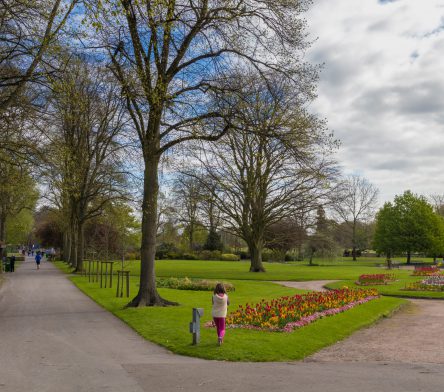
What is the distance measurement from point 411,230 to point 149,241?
55.6 meters

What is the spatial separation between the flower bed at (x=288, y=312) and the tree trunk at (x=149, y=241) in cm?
365

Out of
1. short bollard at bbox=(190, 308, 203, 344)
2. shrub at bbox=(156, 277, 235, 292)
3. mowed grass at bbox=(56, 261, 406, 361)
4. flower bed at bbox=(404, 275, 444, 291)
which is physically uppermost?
short bollard at bbox=(190, 308, 203, 344)

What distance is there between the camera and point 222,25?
16.7 metres

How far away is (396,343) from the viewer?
12.2 metres

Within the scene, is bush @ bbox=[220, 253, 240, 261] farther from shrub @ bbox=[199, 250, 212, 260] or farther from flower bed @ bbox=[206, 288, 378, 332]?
flower bed @ bbox=[206, 288, 378, 332]

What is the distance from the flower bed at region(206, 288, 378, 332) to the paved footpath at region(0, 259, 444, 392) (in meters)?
2.99

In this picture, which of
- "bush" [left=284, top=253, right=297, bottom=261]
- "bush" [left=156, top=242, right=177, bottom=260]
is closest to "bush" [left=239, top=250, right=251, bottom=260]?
"bush" [left=284, top=253, right=297, bottom=261]

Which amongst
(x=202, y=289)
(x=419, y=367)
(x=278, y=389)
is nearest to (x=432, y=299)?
(x=202, y=289)

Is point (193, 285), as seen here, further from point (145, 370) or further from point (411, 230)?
point (411, 230)

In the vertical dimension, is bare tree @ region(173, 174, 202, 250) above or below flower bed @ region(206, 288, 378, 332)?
above

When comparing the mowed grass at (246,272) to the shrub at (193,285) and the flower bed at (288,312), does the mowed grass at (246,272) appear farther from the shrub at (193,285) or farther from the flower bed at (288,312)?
the flower bed at (288,312)

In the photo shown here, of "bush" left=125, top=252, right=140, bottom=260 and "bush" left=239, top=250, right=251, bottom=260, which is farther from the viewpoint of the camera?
"bush" left=239, top=250, right=251, bottom=260

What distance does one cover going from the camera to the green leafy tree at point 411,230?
212ft

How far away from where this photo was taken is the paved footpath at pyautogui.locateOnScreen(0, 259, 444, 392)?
750cm
